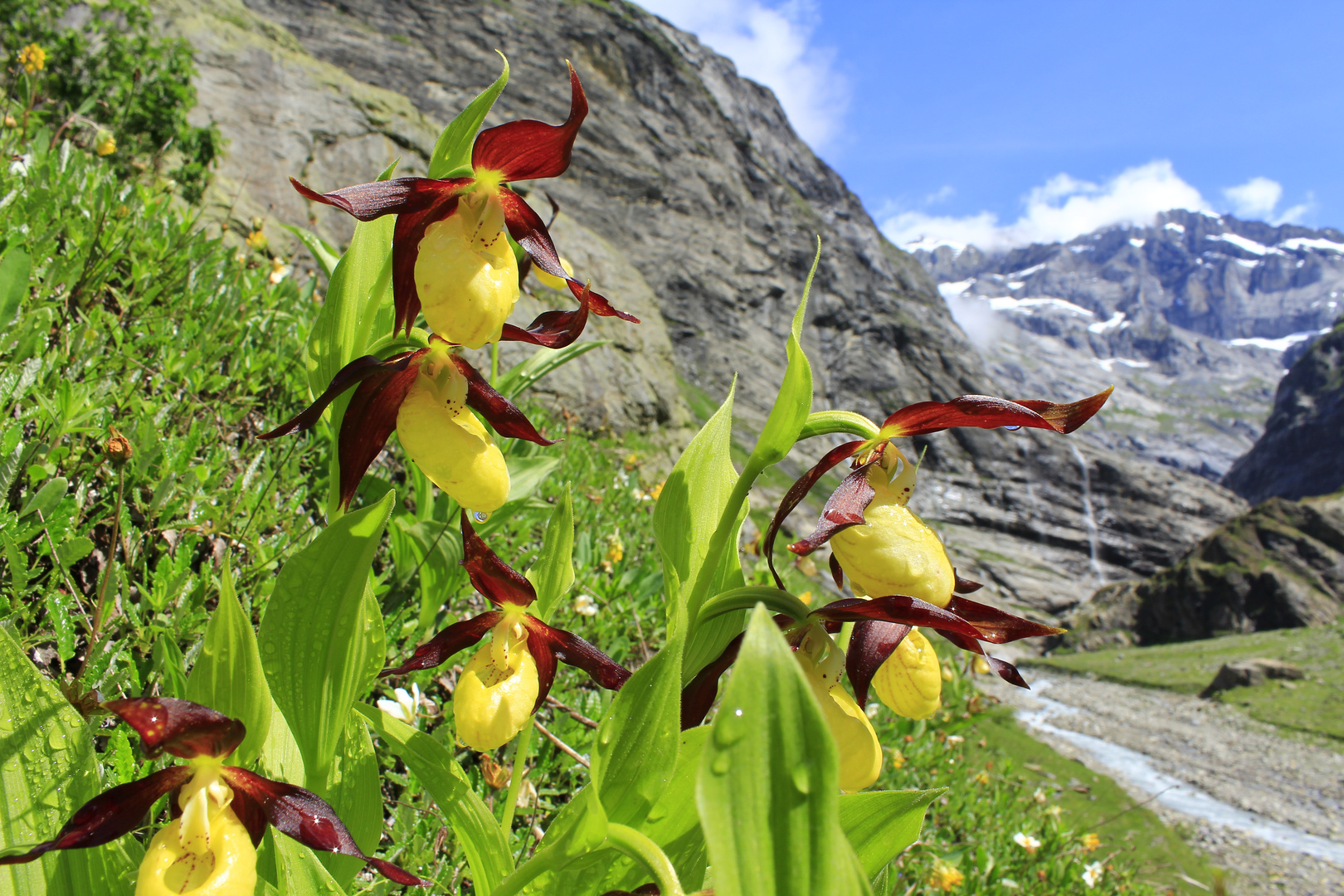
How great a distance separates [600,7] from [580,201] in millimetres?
11566

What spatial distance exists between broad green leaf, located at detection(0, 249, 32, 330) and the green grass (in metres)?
20.2

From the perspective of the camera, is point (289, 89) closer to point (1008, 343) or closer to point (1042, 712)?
point (1042, 712)

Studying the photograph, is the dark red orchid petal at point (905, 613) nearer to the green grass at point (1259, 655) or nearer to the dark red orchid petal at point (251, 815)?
the dark red orchid petal at point (251, 815)

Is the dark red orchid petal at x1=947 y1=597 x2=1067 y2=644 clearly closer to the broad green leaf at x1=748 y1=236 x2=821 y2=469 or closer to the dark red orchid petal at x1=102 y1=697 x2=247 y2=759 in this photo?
the broad green leaf at x1=748 y1=236 x2=821 y2=469

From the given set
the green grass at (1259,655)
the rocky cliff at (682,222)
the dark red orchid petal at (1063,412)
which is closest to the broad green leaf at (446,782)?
the dark red orchid petal at (1063,412)

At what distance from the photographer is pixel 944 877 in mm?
2207

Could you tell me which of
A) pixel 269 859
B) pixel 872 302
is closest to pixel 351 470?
pixel 269 859

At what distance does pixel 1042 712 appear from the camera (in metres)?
16.0

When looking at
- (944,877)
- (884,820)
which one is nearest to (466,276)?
(884,820)

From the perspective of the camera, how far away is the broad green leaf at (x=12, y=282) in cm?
153

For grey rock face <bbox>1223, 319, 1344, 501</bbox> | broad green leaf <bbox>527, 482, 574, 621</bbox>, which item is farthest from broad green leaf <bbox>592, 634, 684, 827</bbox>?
grey rock face <bbox>1223, 319, 1344, 501</bbox>

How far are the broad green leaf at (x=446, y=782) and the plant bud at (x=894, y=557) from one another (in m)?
0.61

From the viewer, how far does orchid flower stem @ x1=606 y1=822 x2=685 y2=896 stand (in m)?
0.62

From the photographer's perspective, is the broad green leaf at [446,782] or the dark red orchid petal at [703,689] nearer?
the broad green leaf at [446,782]
